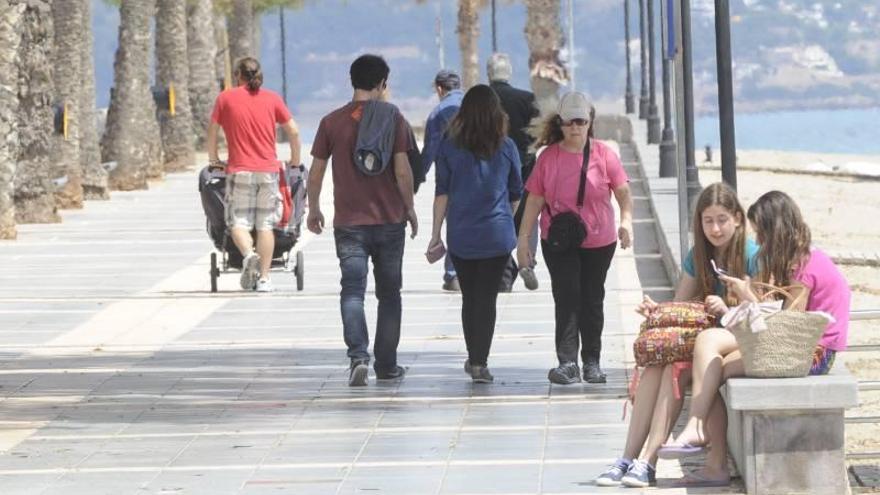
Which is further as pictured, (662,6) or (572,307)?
(662,6)

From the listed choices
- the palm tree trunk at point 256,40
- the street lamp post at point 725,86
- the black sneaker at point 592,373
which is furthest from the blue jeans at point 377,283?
the palm tree trunk at point 256,40

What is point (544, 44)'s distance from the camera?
44250 millimetres

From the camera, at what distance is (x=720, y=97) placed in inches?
504

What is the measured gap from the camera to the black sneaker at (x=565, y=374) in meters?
12.6

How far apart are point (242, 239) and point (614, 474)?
8.89 metres

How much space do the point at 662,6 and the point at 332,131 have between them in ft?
7.13

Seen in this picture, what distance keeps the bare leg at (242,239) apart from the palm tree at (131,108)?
16.6 m

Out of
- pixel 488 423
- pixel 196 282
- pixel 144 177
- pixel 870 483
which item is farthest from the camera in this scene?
pixel 144 177

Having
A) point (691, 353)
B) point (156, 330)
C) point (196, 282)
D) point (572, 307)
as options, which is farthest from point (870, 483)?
point (196, 282)

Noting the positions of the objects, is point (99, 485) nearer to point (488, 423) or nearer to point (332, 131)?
point (488, 423)

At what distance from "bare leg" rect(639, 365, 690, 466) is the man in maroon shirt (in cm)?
355

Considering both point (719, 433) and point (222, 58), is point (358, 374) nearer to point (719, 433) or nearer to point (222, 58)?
point (719, 433)

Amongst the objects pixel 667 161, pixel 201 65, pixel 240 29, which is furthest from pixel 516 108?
pixel 240 29

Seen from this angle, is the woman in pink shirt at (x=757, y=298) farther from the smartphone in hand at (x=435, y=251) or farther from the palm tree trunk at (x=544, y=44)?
the palm tree trunk at (x=544, y=44)
